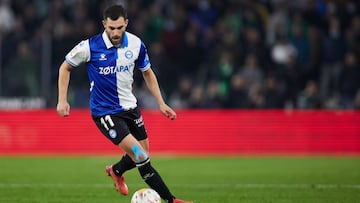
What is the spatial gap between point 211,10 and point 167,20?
1280 millimetres

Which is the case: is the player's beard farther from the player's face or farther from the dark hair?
the dark hair

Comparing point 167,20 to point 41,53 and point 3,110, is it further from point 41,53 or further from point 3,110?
point 3,110

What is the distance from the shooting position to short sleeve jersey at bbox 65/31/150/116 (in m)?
9.94

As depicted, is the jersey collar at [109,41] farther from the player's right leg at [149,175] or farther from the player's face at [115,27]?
the player's right leg at [149,175]

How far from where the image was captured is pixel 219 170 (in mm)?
16234

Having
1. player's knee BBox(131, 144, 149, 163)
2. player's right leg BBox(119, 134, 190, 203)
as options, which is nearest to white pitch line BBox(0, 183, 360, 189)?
player's right leg BBox(119, 134, 190, 203)

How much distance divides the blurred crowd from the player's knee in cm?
1120

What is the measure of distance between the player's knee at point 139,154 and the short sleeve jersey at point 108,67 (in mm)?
637

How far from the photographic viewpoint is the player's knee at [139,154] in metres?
9.60

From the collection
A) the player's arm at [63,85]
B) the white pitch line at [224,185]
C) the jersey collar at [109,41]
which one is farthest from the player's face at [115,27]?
the white pitch line at [224,185]

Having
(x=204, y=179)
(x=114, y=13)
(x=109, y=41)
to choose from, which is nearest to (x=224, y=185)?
(x=204, y=179)

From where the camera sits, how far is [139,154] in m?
9.60

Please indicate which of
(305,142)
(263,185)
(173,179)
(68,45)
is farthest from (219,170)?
(68,45)

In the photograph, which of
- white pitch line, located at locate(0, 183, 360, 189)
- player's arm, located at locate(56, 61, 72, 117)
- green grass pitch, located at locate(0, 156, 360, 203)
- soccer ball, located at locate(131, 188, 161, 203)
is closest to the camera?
soccer ball, located at locate(131, 188, 161, 203)
